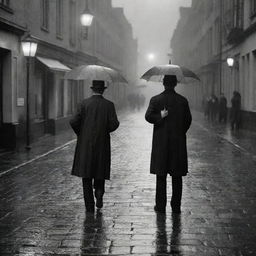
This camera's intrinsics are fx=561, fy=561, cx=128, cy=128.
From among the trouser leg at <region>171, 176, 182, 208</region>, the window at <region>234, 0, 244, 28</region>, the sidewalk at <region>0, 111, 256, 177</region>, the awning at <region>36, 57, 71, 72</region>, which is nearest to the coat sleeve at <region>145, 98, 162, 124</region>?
the trouser leg at <region>171, 176, 182, 208</region>

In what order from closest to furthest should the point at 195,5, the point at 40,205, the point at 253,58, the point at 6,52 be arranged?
1. the point at 40,205
2. the point at 6,52
3. the point at 253,58
4. the point at 195,5

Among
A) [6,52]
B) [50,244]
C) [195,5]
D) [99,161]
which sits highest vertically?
[195,5]

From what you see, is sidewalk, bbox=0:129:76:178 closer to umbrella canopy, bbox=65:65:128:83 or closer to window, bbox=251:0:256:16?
umbrella canopy, bbox=65:65:128:83

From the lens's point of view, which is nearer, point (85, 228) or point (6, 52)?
point (85, 228)

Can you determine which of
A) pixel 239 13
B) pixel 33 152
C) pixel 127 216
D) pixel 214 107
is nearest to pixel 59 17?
pixel 239 13

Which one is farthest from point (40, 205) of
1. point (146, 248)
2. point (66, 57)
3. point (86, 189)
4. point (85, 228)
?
→ point (66, 57)

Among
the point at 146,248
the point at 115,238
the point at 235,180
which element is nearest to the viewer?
the point at 146,248

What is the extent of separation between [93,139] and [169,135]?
3.12ft

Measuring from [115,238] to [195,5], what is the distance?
174 feet

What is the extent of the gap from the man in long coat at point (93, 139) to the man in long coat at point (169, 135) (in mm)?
551

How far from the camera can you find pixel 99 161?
7.00 meters

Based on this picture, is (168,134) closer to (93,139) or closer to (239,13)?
(93,139)

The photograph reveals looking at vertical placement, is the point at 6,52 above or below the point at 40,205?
above

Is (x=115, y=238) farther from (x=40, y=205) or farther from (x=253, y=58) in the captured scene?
(x=253, y=58)
